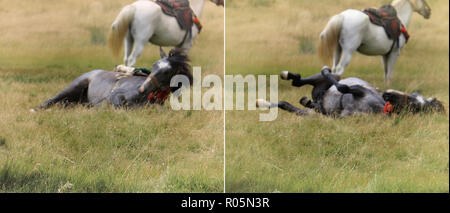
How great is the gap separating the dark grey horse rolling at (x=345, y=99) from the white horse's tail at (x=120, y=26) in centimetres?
124

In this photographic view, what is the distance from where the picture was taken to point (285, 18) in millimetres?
4387

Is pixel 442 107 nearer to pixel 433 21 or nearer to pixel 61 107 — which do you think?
pixel 433 21

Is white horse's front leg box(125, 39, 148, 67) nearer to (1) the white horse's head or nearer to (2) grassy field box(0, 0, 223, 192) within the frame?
(2) grassy field box(0, 0, 223, 192)

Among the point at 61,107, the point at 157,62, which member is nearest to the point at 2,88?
the point at 61,107

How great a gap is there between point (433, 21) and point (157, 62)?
2.47 m

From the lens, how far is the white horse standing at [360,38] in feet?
14.2

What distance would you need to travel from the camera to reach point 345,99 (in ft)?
13.8

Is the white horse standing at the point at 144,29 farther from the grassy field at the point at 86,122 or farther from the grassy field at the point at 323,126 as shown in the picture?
the grassy field at the point at 323,126

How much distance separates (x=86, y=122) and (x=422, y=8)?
10.0 feet

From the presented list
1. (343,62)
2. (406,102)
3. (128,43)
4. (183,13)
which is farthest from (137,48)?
(406,102)

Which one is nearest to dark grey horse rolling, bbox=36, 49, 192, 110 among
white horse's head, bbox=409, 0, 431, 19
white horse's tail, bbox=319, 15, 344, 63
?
white horse's tail, bbox=319, 15, 344, 63

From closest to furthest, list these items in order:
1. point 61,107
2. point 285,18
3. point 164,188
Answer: point 164,188
point 61,107
point 285,18

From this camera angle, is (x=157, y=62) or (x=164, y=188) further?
(x=157, y=62)

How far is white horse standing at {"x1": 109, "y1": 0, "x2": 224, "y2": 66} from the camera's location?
13.4 ft
